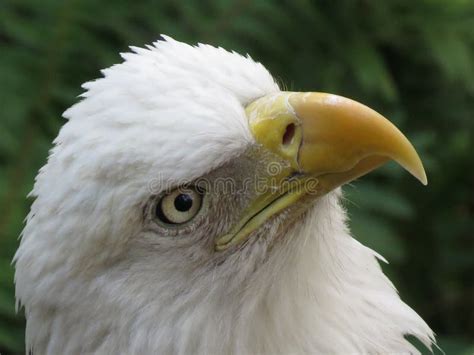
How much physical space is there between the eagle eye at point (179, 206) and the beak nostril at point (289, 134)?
0.83ft

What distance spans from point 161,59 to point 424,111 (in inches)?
100

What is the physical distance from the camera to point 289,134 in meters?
2.04

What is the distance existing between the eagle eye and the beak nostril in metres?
0.25

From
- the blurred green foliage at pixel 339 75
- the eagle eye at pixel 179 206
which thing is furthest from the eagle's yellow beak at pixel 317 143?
the blurred green foliage at pixel 339 75

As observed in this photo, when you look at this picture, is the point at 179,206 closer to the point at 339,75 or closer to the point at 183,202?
the point at 183,202

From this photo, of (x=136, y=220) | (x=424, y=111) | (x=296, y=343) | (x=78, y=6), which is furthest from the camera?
(x=424, y=111)

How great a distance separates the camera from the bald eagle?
1942 millimetres

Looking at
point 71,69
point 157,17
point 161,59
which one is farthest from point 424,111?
point 161,59

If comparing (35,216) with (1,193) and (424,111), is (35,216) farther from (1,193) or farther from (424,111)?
(424,111)

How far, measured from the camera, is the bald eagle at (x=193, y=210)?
1942mm

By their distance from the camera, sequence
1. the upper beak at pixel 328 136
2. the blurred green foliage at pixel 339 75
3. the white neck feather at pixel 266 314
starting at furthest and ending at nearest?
the blurred green foliage at pixel 339 75 → the white neck feather at pixel 266 314 → the upper beak at pixel 328 136

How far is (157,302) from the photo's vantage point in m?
2.04

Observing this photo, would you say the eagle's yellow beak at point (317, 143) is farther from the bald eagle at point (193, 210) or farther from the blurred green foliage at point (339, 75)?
the blurred green foliage at point (339, 75)

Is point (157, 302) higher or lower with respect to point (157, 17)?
lower
